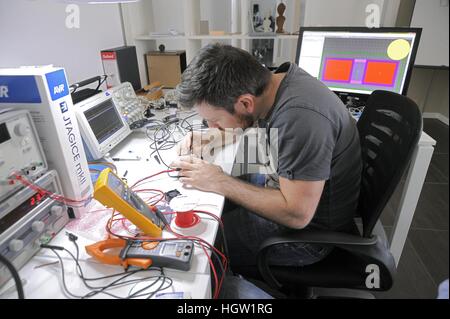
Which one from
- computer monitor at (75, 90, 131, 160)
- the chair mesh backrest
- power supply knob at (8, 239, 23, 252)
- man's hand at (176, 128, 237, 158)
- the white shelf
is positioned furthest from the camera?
the white shelf

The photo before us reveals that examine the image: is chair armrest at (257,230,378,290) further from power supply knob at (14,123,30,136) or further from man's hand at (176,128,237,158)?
power supply knob at (14,123,30,136)

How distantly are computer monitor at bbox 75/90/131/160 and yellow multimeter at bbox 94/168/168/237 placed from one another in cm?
44

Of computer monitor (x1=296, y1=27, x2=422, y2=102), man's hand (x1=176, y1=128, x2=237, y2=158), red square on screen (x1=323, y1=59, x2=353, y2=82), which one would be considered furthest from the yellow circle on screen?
man's hand (x1=176, y1=128, x2=237, y2=158)

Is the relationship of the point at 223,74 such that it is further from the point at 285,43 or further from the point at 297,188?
the point at 285,43

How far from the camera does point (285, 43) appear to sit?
234cm

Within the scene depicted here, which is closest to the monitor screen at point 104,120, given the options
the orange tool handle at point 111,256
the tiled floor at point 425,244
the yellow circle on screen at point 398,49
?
the orange tool handle at point 111,256

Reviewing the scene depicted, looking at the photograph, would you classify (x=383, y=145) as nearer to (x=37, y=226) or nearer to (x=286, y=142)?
(x=286, y=142)

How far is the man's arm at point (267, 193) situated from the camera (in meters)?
0.88

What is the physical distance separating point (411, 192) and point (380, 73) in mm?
670

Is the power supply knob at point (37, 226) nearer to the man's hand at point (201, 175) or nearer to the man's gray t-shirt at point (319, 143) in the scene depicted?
the man's hand at point (201, 175)

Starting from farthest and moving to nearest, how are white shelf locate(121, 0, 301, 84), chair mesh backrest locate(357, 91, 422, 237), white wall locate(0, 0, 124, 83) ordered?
white shelf locate(121, 0, 301, 84) → white wall locate(0, 0, 124, 83) → chair mesh backrest locate(357, 91, 422, 237)

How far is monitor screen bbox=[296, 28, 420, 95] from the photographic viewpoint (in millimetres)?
1502

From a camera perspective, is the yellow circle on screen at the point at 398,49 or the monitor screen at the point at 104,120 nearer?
the monitor screen at the point at 104,120

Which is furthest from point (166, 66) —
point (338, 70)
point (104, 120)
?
point (338, 70)
